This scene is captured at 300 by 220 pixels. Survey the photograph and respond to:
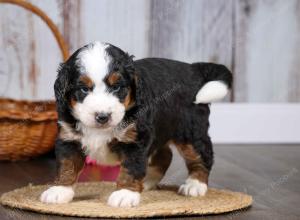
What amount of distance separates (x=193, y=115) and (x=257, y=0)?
1.93m

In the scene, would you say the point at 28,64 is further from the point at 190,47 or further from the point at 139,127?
the point at 139,127

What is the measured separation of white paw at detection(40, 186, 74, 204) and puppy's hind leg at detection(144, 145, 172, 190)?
18.3 inches

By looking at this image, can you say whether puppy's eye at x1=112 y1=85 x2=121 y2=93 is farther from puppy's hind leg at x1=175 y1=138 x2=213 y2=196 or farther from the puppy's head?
puppy's hind leg at x1=175 y1=138 x2=213 y2=196

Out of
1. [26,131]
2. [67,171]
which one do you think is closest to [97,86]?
[67,171]

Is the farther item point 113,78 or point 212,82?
point 212,82

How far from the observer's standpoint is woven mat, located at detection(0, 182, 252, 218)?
2121mm

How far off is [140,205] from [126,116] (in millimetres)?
310

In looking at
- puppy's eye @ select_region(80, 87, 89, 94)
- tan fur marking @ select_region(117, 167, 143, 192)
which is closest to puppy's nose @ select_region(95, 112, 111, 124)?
puppy's eye @ select_region(80, 87, 89, 94)

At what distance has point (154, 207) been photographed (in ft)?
7.20

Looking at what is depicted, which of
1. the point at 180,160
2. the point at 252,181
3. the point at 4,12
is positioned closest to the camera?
the point at 252,181

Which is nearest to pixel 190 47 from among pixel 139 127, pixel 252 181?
pixel 252 181

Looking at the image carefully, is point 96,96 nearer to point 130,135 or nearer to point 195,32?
point 130,135

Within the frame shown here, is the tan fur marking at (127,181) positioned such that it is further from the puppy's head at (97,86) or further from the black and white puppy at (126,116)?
the puppy's head at (97,86)

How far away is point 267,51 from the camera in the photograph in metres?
4.31
